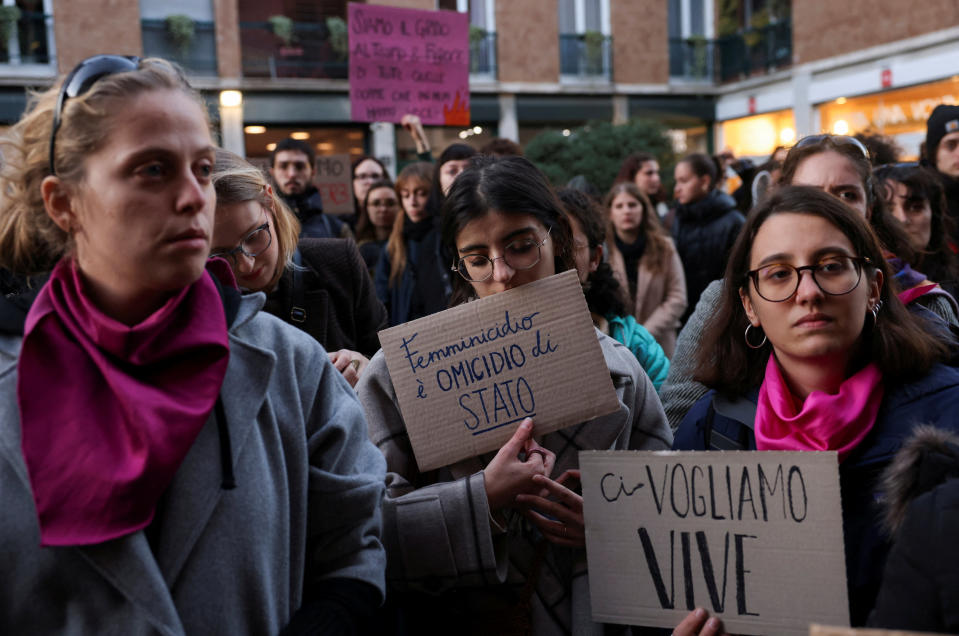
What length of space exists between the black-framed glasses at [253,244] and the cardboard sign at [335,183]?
5035mm

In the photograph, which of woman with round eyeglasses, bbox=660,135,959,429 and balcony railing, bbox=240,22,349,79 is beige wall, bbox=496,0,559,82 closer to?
balcony railing, bbox=240,22,349,79

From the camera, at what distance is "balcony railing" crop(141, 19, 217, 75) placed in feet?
55.9

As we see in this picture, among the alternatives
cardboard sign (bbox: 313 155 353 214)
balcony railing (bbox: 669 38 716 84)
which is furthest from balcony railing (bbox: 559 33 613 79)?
cardboard sign (bbox: 313 155 353 214)

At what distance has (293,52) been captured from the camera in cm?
1795

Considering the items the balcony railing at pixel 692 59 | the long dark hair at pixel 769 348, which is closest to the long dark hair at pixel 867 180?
the long dark hair at pixel 769 348

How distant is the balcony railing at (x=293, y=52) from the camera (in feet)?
58.3

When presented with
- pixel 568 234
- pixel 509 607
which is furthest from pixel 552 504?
pixel 568 234

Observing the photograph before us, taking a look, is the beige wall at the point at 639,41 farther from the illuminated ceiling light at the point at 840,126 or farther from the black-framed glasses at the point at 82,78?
the black-framed glasses at the point at 82,78

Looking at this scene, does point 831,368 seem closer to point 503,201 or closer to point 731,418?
point 731,418

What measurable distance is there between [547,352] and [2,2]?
17528 mm

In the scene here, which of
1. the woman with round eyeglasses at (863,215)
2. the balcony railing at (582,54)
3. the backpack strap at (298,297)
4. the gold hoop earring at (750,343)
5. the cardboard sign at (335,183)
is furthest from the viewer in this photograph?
the balcony railing at (582,54)

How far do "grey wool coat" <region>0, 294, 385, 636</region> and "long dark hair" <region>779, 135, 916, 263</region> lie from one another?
1969 millimetres

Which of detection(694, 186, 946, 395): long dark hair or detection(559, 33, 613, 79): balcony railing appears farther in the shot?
detection(559, 33, 613, 79): balcony railing

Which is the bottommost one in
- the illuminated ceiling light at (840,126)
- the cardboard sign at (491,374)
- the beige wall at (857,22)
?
the cardboard sign at (491,374)
